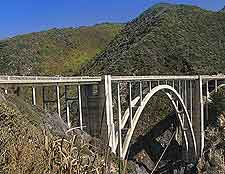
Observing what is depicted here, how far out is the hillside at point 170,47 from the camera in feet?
252

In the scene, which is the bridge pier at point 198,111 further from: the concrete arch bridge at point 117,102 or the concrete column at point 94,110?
the concrete column at point 94,110

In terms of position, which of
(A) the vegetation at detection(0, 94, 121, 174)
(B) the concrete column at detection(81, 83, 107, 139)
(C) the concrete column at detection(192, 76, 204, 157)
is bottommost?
(C) the concrete column at detection(192, 76, 204, 157)

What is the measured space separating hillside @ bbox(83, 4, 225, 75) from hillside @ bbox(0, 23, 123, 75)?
15.5m

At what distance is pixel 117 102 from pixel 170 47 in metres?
54.9

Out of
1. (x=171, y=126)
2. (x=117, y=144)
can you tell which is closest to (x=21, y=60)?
(x=171, y=126)

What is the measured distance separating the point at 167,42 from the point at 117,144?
57.6 metres

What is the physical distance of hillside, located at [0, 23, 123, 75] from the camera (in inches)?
4067

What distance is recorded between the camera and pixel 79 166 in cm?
484

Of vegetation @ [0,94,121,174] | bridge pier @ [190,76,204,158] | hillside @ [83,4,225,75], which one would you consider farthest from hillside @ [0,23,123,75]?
vegetation @ [0,94,121,174]

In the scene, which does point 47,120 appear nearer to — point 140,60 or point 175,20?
point 140,60

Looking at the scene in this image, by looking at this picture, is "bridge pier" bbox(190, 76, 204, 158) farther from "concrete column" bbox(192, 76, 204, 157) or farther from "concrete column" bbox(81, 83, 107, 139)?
"concrete column" bbox(81, 83, 107, 139)

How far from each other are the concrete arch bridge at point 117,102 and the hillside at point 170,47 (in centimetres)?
2067

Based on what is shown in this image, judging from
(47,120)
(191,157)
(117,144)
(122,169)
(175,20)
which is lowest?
(191,157)

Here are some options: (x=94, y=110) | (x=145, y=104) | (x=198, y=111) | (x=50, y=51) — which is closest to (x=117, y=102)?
(x=94, y=110)
